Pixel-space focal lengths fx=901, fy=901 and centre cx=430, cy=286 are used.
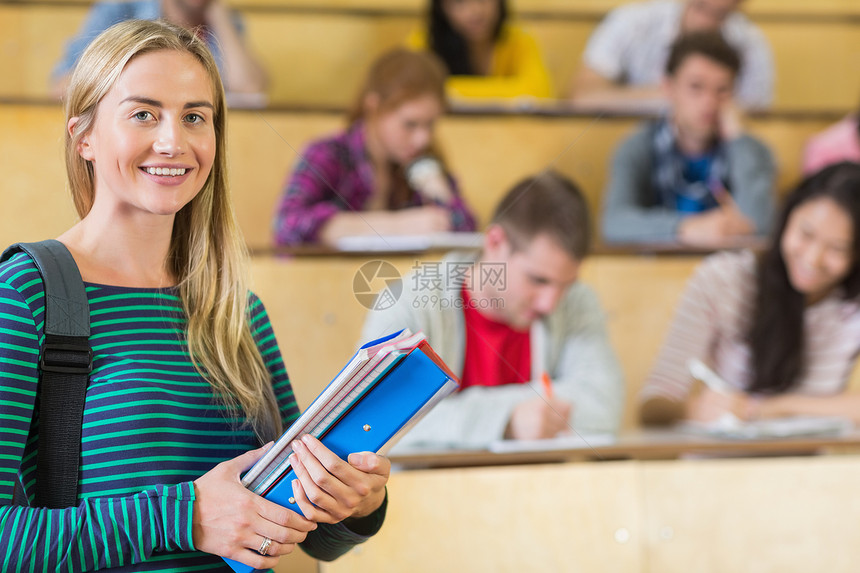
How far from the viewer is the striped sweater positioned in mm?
824

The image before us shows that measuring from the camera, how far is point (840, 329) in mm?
854

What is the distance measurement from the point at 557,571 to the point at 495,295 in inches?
5.8

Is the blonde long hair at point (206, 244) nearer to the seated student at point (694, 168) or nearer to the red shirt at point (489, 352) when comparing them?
the red shirt at point (489, 352)

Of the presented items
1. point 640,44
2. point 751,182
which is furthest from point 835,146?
point 640,44

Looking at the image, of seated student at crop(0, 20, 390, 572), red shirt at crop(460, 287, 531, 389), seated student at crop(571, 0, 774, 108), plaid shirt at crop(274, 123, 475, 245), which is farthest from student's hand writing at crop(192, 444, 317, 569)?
seated student at crop(571, 0, 774, 108)

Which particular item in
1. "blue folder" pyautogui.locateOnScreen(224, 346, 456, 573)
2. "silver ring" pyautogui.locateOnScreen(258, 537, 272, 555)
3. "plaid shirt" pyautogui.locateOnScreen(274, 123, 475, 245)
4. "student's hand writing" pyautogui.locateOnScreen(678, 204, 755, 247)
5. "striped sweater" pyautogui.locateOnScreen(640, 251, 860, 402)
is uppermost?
"student's hand writing" pyautogui.locateOnScreen(678, 204, 755, 247)

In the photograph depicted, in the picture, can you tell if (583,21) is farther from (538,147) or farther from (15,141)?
(15,141)

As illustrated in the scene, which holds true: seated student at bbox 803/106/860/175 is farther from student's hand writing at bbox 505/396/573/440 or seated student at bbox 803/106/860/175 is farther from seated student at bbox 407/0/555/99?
student's hand writing at bbox 505/396/573/440

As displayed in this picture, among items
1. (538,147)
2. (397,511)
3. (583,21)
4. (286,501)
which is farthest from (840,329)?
(286,501)

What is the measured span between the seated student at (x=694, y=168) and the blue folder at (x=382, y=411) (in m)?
0.61

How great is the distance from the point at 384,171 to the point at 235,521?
1.56 ft

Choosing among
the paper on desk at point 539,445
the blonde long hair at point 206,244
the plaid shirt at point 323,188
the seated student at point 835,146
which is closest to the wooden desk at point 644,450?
the paper on desk at point 539,445

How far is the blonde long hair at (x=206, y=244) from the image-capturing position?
29cm

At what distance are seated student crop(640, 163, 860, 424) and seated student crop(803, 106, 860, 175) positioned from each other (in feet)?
0.38
